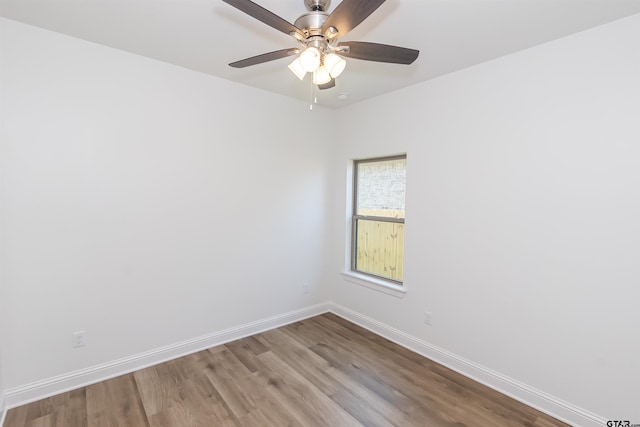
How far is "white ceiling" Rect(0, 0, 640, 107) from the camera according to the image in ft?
5.94

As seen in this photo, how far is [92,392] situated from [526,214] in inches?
Result: 141

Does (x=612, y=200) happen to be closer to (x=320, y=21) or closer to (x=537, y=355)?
(x=537, y=355)

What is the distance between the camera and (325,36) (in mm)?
1568

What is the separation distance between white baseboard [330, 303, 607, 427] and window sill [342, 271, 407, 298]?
15.0 inches

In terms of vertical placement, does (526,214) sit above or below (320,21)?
below

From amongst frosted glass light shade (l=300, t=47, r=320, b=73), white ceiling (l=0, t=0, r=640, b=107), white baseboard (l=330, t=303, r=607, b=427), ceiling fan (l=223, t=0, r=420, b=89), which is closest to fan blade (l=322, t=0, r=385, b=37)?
ceiling fan (l=223, t=0, r=420, b=89)

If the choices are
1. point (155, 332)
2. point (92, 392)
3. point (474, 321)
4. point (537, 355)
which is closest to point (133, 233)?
point (155, 332)

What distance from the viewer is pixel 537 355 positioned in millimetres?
2258

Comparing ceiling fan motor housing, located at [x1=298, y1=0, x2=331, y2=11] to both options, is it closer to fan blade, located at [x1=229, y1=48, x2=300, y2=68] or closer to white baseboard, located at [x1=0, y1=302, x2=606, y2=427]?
fan blade, located at [x1=229, y1=48, x2=300, y2=68]

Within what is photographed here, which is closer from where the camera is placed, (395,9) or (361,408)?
(395,9)

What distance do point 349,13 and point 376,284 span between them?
2740 mm

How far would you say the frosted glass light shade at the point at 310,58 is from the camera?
1.55 m

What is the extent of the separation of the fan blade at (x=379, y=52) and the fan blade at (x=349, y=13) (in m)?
0.16

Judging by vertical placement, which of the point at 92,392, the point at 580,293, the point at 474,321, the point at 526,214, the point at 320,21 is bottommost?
the point at 92,392
